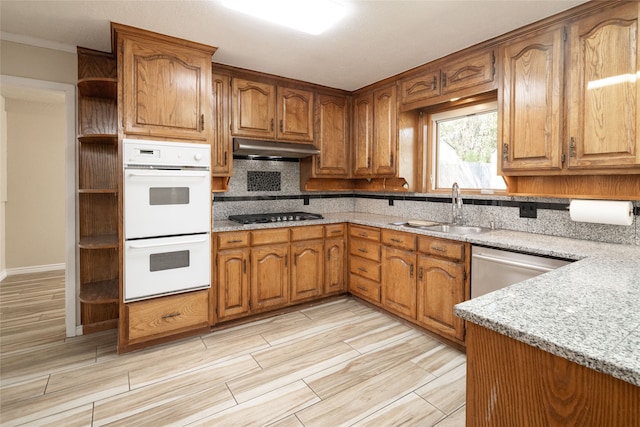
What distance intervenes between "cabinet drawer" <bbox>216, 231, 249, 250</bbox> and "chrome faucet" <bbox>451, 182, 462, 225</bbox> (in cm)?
187

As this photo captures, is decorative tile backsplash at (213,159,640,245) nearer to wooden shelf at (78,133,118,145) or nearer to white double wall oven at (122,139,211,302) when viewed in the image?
white double wall oven at (122,139,211,302)

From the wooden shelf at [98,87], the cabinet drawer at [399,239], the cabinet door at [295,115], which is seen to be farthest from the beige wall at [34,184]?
the cabinet drawer at [399,239]

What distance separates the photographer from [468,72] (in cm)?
269

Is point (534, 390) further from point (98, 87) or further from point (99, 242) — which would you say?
point (98, 87)

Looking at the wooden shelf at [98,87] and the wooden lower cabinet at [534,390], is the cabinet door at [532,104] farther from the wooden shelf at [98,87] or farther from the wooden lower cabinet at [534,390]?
the wooden shelf at [98,87]

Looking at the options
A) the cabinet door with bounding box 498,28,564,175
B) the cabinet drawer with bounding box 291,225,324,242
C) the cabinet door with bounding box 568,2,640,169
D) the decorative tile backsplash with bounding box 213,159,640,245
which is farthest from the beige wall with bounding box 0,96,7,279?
the cabinet door with bounding box 568,2,640,169

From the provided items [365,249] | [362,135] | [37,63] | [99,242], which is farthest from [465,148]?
[37,63]

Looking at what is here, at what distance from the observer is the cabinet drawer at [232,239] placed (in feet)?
9.39

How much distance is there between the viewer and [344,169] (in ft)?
12.9

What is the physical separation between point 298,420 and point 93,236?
7.66 ft

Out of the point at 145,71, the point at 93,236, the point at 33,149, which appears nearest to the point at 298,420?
the point at 93,236

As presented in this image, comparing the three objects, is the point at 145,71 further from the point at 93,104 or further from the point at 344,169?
the point at 344,169

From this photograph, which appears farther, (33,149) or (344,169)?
(33,149)

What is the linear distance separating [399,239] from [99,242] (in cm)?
246
